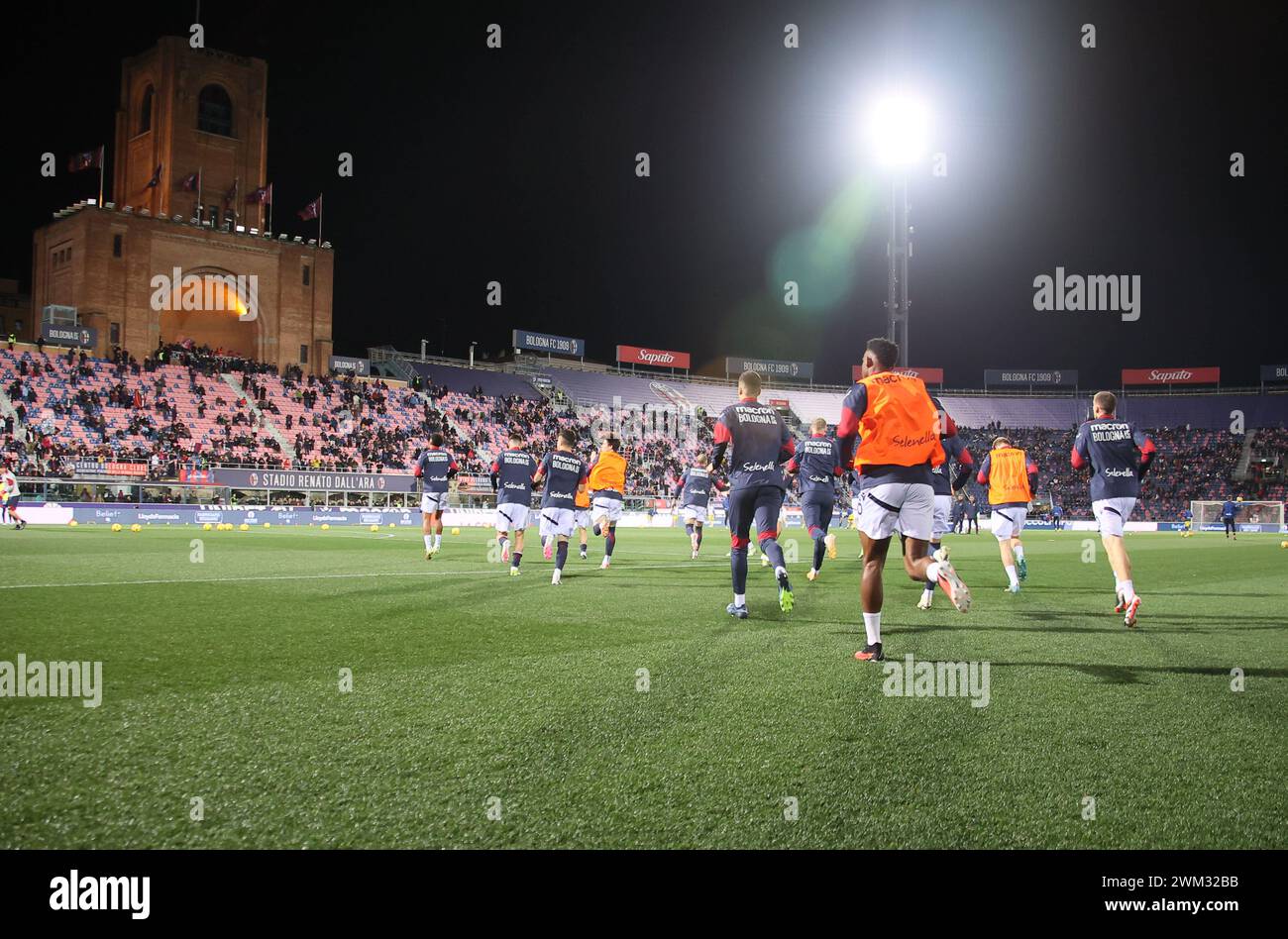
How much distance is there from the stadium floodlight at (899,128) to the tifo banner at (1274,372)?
61.4 meters

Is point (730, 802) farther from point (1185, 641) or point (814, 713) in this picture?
point (1185, 641)

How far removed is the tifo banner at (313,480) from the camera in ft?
121

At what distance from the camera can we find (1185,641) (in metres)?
7.87

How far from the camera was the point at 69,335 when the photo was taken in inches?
1998

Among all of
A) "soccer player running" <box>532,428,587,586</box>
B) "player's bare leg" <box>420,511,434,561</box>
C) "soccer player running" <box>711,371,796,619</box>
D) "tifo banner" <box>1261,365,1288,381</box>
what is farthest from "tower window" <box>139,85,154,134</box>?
"tifo banner" <box>1261,365,1288,381</box>

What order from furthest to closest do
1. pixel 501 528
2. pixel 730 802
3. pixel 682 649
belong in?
pixel 501 528
pixel 682 649
pixel 730 802

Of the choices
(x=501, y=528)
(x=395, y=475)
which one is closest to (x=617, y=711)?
(x=501, y=528)

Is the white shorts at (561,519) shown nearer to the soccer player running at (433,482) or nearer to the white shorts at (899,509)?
the soccer player running at (433,482)

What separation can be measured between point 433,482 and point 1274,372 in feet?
259

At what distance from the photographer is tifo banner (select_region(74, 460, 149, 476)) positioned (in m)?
35.4

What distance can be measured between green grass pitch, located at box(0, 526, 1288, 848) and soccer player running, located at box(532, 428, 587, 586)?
369cm

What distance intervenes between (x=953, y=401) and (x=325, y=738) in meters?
80.3

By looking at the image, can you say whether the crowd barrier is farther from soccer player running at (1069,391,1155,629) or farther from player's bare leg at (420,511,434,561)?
soccer player running at (1069,391,1155,629)

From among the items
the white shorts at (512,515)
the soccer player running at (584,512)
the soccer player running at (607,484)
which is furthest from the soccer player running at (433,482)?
the white shorts at (512,515)
